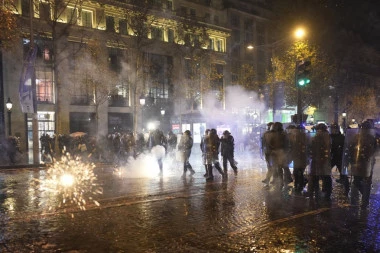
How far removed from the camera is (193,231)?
5535mm

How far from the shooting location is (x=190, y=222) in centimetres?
606

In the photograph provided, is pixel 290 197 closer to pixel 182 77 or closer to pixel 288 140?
pixel 288 140

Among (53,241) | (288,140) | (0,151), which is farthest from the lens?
(0,151)

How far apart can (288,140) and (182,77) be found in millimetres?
26701

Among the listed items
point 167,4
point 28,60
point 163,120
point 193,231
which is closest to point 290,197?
point 193,231

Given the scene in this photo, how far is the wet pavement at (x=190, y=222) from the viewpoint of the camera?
16.1ft

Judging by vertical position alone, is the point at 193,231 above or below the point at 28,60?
below

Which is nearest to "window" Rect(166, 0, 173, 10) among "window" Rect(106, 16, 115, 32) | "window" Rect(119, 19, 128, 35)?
"window" Rect(119, 19, 128, 35)

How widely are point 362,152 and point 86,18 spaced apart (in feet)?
A: 87.2

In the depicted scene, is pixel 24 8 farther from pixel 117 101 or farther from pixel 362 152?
pixel 362 152

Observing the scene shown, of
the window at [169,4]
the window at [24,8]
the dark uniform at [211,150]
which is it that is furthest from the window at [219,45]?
the dark uniform at [211,150]

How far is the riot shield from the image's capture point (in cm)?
703

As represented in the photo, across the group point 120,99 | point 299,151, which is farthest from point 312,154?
point 120,99

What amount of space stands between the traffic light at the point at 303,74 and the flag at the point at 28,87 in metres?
11.9
